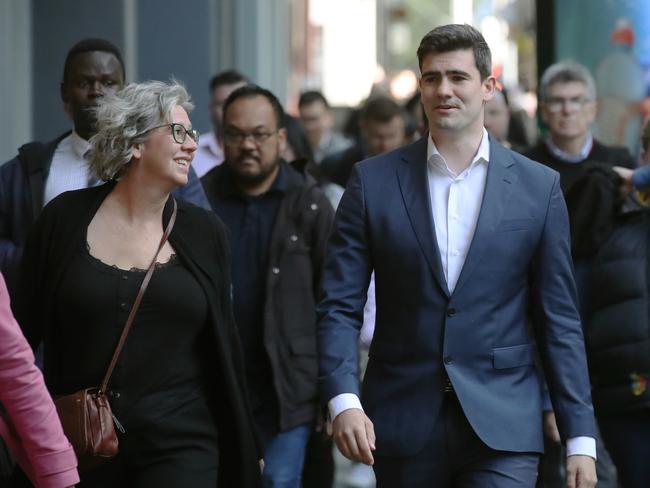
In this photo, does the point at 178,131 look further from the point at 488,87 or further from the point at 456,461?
the point at 456,461

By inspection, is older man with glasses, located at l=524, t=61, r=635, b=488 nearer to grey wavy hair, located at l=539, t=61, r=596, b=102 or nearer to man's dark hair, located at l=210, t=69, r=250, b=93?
grey wavy hair, located at l=539, t=61, r=596, b=102

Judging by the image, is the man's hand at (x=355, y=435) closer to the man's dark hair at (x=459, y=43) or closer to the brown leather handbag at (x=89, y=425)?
Answer: the brown leather handbag at (x=89, y=425)

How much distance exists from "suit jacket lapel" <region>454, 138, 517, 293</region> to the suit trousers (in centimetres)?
46

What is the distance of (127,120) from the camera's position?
17.6 ft

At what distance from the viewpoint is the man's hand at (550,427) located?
17.0 feet

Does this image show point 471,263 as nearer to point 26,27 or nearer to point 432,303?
point 432,303

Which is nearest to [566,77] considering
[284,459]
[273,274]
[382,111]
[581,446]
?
[382,111]

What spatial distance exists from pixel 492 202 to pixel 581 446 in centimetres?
87

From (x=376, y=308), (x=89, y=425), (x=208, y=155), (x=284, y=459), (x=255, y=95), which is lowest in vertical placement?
(x=284, y=459)

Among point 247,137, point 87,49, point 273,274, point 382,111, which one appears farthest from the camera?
point 382,111

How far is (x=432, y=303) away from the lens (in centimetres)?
486

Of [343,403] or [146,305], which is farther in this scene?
[146,305]

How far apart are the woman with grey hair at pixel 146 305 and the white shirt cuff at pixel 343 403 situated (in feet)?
1.81

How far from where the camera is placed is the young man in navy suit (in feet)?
15.9
